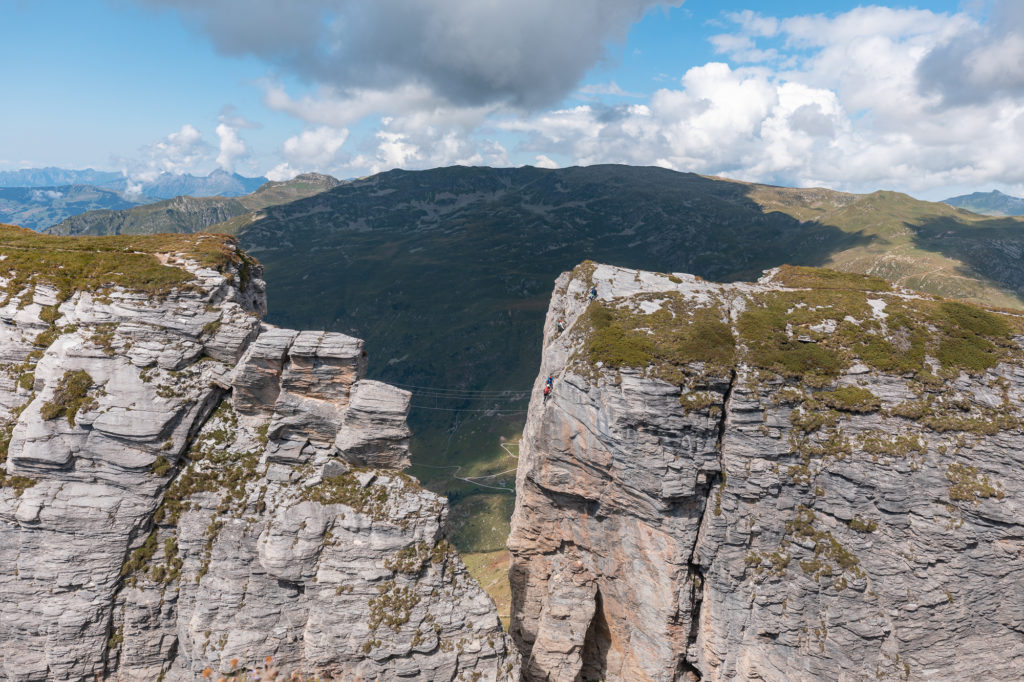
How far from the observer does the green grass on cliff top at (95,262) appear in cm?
3372

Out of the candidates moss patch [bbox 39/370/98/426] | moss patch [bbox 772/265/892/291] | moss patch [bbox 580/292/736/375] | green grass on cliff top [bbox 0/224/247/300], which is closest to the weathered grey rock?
moss patch [bbox 580/292/736/375]

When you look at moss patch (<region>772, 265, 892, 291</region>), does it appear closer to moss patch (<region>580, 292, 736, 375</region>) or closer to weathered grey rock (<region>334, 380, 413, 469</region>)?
moss patch (<region>580, 292, 736, 375</region>)

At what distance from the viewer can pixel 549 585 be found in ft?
130

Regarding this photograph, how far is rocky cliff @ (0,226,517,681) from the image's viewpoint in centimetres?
2945

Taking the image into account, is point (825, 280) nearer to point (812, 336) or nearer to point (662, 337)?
point (812, 336)

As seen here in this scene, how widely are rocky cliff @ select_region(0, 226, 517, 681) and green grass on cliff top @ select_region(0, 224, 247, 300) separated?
1.78 feet

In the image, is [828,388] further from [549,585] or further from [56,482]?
[56,482]

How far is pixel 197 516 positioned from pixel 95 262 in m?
22.1

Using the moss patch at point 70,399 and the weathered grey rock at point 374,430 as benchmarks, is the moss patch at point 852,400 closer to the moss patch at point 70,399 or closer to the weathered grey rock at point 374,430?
the weathered grey rock at point 374,430

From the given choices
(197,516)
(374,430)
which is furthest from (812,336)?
(197,516)

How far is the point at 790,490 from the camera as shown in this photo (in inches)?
1278

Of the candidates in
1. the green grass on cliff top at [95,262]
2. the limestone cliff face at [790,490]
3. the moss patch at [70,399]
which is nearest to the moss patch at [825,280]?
the limestone cliff face at [790,490]

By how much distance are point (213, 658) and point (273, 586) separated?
569 cm

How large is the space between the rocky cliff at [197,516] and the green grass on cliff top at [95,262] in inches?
21.4
